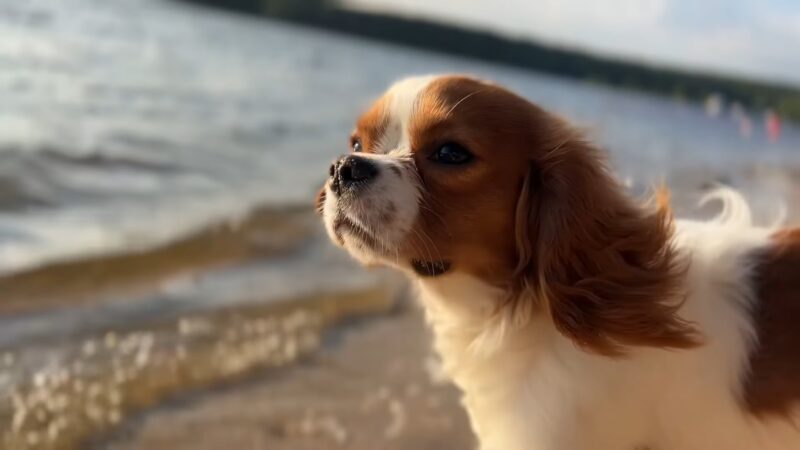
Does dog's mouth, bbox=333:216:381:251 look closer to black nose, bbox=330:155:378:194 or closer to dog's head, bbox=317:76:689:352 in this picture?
dog's head, bbox=317:76:689:352

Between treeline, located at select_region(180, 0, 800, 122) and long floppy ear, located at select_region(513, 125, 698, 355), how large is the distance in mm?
14881

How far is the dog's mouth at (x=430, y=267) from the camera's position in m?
2.54

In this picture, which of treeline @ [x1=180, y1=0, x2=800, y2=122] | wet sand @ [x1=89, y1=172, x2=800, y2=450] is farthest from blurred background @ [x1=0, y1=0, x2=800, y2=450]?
treeline @ [x1=180, y1=0, x2=800, y2=122]

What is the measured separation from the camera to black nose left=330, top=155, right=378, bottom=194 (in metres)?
2.38

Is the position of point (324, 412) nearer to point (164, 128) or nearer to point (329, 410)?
point (329, 410)

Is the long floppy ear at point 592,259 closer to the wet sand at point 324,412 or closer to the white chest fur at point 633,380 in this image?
the white chest fur at point 633,380

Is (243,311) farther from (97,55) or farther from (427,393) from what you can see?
(97,55)

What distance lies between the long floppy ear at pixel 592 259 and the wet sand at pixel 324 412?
3.71ft

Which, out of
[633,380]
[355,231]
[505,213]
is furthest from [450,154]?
[633,380]

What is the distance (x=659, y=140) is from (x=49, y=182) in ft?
38.4

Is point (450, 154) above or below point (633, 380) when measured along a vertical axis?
above

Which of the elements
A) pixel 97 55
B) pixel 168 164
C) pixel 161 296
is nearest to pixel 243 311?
pixel 161 296

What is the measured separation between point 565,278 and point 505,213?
250mm

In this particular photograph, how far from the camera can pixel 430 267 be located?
256cm
